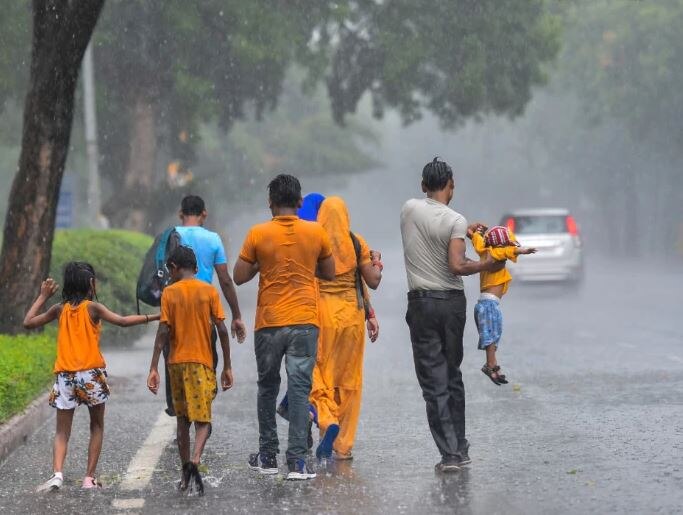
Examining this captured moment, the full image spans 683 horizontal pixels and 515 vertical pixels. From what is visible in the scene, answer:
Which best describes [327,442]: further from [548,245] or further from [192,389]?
[548,245]

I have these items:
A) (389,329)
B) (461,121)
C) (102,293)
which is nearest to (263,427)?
(102,293)

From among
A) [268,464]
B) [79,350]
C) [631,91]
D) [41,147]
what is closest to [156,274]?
[79,350]

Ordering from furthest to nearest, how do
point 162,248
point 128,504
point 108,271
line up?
point 108,271
point 162,248
point 128,504

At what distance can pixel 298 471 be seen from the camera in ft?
25.5

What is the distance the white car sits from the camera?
91.4ft

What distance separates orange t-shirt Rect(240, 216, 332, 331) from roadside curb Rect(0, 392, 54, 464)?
7.03 feet

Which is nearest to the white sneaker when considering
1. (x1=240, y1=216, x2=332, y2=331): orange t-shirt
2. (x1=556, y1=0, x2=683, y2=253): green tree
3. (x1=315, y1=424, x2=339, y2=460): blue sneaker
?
(x1=240, y1=216, x2=332, y2=331): orange t-shirt

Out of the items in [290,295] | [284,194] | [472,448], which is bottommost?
[472,448]

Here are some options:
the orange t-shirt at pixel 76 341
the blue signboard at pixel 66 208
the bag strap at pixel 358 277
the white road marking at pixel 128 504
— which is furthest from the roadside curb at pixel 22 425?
the blue signboard at pixel 66 208

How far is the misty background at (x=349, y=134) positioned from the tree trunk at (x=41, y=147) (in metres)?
16.0

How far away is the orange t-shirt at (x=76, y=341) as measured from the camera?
7.63 meters

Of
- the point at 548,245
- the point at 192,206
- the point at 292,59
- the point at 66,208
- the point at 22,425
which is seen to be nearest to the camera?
the point at 192,206

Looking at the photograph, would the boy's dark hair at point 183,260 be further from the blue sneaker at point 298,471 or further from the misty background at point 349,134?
the misty background at point 349,134

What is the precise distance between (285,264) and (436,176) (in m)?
1.01
